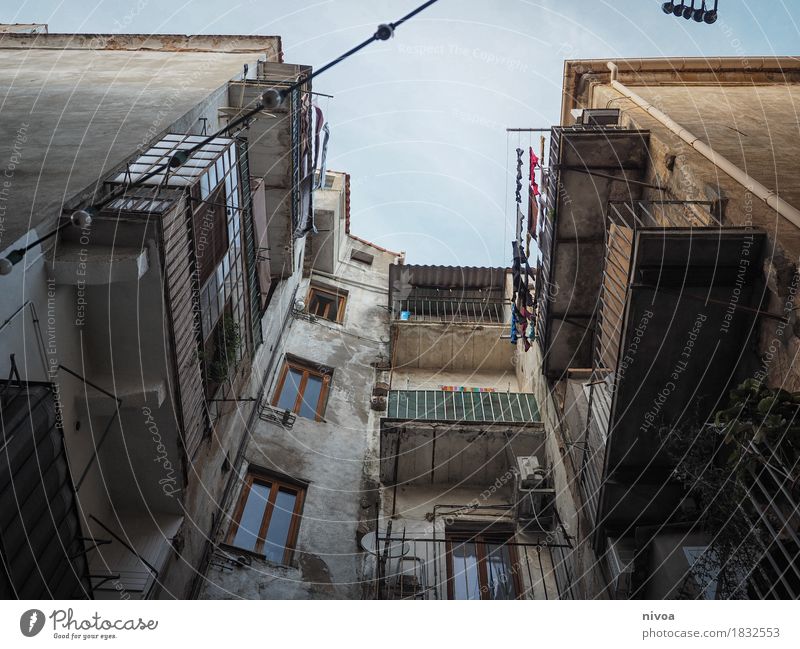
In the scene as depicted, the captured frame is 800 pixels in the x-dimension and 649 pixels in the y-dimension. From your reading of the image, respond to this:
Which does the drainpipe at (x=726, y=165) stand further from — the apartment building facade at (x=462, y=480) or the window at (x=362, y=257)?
the window at (x=362, y=257)

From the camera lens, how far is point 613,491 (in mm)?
11977

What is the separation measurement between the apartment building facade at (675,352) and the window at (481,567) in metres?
1.58

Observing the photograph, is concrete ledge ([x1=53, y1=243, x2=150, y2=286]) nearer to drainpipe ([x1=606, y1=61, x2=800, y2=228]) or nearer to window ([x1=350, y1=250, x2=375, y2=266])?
drainpipe ([x1=606, y1=61, x2=800, y2=228])

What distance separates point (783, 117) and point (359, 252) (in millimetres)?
16728

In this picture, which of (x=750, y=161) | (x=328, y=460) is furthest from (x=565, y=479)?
(x=750, y=161)

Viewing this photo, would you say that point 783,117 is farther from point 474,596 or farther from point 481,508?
point 474,596

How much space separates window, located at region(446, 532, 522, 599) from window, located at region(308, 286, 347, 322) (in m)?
10.9

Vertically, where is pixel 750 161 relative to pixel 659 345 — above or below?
above

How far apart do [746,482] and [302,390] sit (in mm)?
13883

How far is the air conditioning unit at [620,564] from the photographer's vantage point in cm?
1156

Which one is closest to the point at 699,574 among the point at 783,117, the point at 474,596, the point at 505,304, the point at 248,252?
the point at 474,596

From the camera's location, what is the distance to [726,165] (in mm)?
13484

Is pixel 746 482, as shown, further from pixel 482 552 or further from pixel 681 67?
pixel 681 67

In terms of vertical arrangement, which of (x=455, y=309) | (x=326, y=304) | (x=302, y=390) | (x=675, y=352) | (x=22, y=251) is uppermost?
(x=22, y=251)
